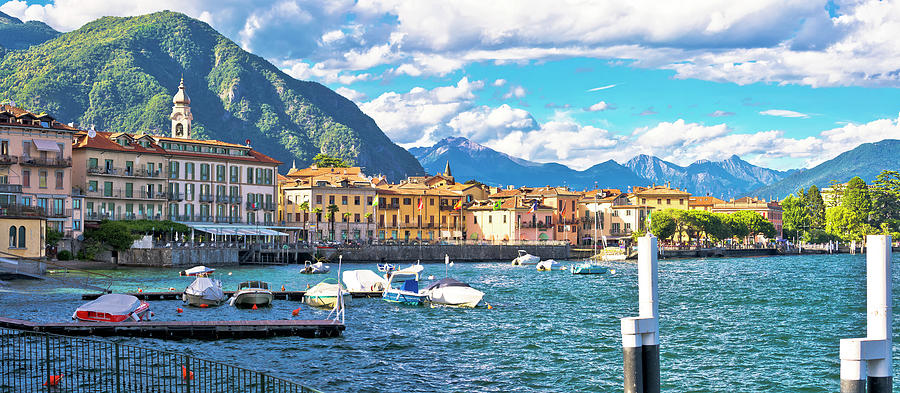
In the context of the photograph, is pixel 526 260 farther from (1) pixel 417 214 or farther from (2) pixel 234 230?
(2) pixel 234 230

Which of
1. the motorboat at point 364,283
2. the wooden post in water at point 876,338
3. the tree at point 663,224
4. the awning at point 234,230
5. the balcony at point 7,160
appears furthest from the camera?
the tree at point 663,224

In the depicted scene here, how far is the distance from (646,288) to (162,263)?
2947 inches

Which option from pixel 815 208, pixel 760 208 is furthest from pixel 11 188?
pixel 815 208

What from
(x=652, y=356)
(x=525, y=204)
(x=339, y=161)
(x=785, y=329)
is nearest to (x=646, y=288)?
(x=652, y=356)

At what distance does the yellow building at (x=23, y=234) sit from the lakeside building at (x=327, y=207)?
5119 cm

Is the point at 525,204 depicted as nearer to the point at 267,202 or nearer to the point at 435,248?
the point at 435,248

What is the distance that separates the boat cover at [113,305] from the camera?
37.0m

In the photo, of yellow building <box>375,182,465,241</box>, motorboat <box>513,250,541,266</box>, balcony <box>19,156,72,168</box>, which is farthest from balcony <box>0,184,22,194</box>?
yellow building <box>375,182,465,241</box>

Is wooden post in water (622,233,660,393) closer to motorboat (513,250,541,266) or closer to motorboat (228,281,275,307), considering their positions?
motorboat (228,281,275,307)

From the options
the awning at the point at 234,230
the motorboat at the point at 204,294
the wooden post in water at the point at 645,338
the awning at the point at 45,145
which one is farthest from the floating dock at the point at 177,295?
the awning at the point at 234,230

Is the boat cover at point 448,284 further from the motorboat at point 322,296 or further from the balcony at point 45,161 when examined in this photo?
the balcony at point 45,161

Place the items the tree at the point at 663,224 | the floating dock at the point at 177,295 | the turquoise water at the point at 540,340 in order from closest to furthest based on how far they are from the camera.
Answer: the turquoise water at the point at 540,340 → the floating dock at the point at 177,295 → the tree at the point at 663,224

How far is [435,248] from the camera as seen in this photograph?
114 meters

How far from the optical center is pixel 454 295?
5038cm
